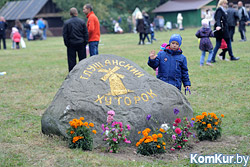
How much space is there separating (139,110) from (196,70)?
708 cm

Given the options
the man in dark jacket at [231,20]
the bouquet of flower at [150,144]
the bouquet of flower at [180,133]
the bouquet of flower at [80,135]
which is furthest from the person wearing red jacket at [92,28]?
the man in dark jacket at [231,20]

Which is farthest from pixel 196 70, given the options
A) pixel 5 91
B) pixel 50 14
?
pixel 50 14

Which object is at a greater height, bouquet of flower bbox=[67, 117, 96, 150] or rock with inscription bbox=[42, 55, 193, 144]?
rock with inscription bbox=[42, 55, 193, 144]

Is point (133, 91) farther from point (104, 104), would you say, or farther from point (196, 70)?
point (196, 70)

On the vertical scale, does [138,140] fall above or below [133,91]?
below

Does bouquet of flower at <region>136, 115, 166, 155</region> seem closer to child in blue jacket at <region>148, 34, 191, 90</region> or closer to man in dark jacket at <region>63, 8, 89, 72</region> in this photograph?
child in blue jacket at <region>148, 34, 191, 90</region>

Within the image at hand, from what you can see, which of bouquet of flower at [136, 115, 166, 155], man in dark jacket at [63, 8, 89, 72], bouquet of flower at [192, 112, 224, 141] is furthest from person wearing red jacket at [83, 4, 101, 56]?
bouquet of flower at [136, 115, 166, 155]

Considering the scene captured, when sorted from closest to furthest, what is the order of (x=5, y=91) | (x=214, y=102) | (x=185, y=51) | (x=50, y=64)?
1. (x=214, y=102)
2. (x=5, y=91)
3. (x=50, y=64)
4. (x=185, y=51)

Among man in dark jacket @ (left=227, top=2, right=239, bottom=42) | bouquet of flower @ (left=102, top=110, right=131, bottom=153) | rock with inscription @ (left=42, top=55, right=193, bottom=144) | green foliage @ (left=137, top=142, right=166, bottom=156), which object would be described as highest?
man in dark jacket @ (left=227, top=2, right=239, bottom=42)

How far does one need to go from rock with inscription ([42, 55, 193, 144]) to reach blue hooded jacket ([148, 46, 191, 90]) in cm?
42

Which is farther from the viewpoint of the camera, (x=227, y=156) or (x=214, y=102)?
(x=214, y=102)

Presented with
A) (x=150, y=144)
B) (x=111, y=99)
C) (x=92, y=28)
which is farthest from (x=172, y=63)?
(x=92, y=28)

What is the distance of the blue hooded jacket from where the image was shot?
24.6 feet

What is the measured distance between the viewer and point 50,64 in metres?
17.1
